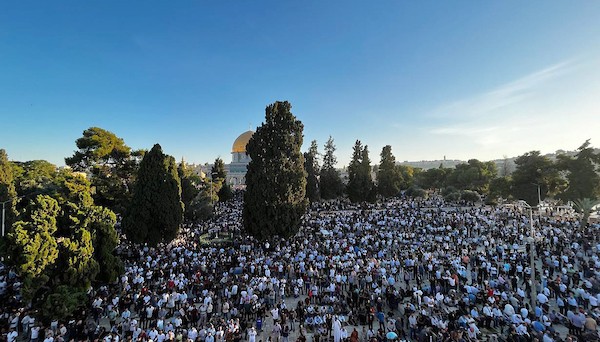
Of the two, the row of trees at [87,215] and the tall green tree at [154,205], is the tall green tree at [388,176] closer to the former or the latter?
the row of trees at [87,215]

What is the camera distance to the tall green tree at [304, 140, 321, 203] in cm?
3878

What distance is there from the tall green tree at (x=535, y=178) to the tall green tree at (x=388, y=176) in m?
13.8

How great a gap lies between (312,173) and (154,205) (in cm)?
2377

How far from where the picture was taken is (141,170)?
66.9ft

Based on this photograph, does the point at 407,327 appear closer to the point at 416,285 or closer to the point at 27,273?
the point at 416,285

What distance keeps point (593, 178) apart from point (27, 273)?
4130 centimetres

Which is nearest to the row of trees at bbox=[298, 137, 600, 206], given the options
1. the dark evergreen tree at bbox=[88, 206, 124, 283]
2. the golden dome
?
the dark evergreen tree at bbox=[88, 206, 124, 283]

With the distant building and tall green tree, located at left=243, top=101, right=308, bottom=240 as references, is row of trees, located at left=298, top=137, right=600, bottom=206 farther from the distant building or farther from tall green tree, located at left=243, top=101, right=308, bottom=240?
the distant building

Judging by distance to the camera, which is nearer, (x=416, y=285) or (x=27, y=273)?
(x=27, y=273)

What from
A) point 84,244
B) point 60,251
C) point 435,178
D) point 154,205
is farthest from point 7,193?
point 435,178

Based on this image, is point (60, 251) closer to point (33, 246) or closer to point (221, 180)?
point (33, 246)

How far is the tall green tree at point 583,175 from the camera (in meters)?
28.8

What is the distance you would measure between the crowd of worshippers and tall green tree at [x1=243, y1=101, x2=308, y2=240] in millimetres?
1470

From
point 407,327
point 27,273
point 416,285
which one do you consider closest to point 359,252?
point 416,285
